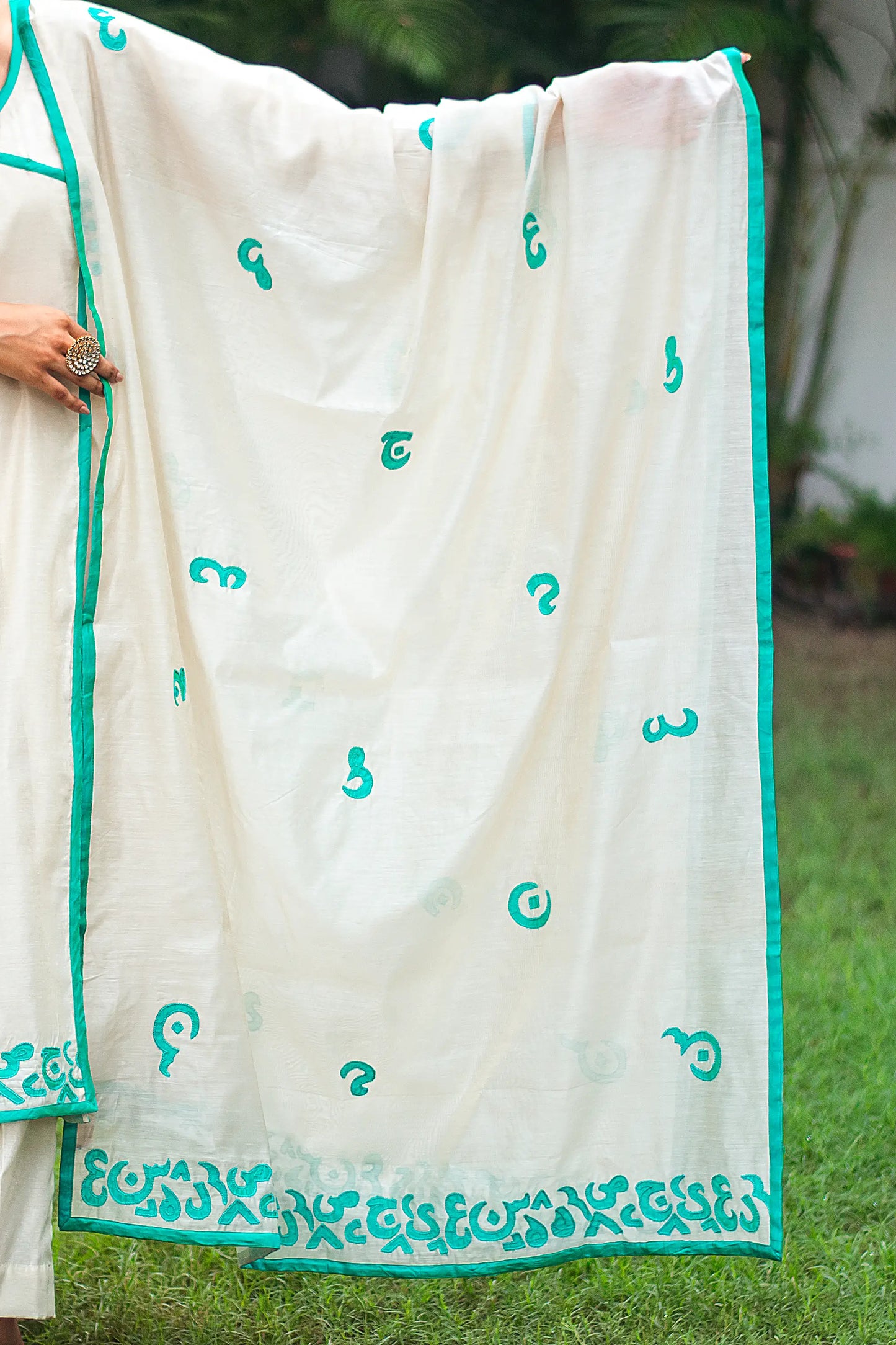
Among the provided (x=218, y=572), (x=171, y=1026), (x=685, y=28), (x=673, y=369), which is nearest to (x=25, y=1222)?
(x=171, y=1026)

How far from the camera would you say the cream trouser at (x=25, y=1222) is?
1.33 meters

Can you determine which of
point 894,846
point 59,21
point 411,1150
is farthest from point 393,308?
point 894,846

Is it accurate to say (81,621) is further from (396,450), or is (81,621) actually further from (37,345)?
(396,450)

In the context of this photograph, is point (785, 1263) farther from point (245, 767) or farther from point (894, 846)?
point (894, 846)

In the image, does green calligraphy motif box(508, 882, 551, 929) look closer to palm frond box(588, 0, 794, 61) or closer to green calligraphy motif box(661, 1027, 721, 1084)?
green calligraphy motif box(661, 1027, 721, 1084)

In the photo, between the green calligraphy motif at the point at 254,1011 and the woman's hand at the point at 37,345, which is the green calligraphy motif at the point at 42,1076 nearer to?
the green calligraphy motif at the point at 254,1011

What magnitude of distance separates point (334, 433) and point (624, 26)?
4.10 meters

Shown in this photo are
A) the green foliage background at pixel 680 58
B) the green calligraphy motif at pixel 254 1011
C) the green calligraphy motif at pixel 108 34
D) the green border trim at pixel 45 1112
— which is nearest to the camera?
the green border trim at pixel 45 1112

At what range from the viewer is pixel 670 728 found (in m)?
1.51

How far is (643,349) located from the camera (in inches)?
Result: 60.4

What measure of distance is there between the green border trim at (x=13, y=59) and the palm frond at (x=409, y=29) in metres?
3.07

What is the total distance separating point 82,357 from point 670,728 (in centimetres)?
72

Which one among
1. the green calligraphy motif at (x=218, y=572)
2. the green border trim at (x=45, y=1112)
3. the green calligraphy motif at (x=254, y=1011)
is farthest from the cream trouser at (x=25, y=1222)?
the green calligraphy motif at (x=218, y=572)

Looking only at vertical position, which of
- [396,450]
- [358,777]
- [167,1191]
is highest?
[396,450]
